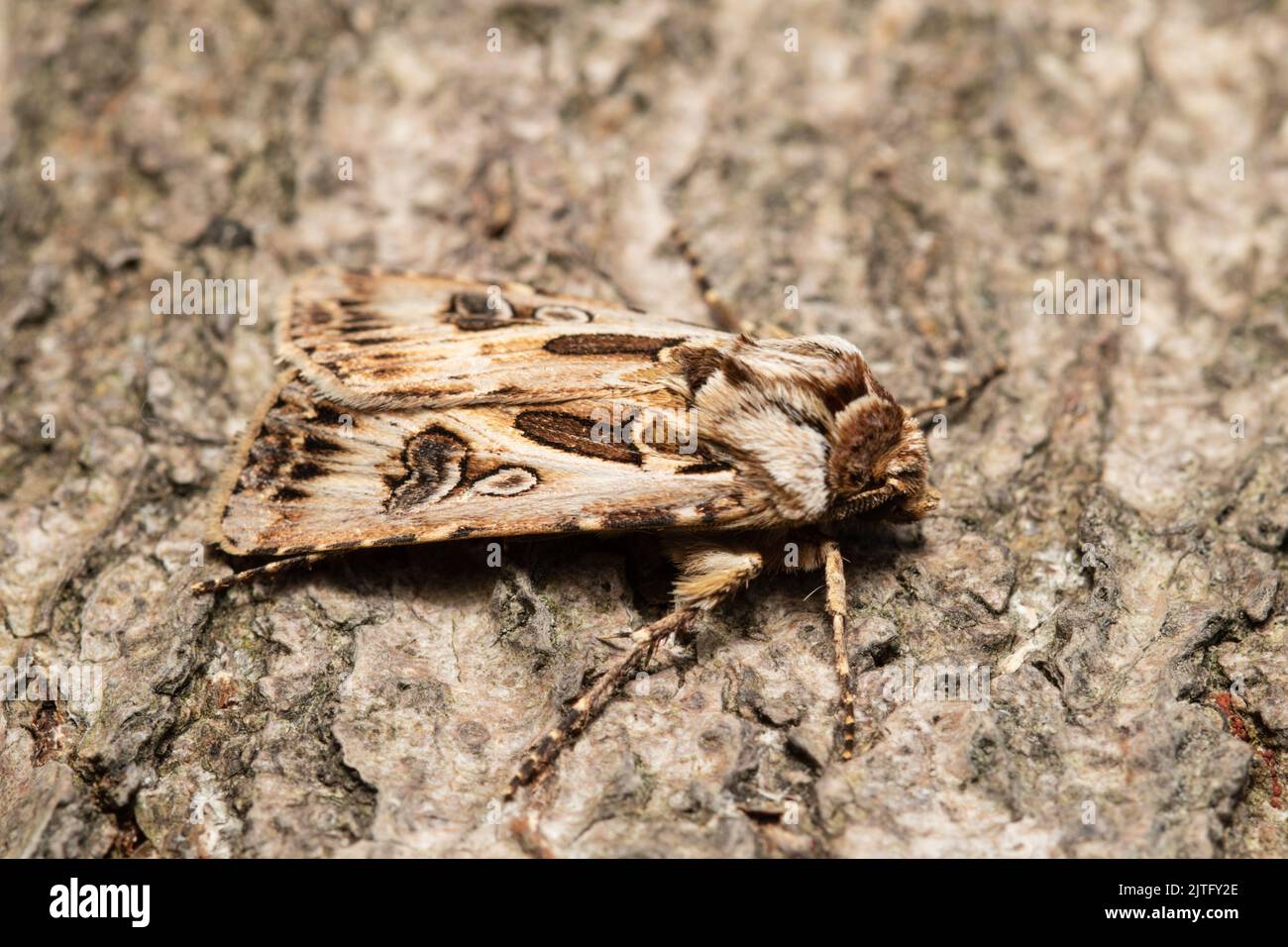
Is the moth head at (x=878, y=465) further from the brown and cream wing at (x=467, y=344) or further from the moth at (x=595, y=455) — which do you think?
the brown and cream wing at (x=467, y=344)

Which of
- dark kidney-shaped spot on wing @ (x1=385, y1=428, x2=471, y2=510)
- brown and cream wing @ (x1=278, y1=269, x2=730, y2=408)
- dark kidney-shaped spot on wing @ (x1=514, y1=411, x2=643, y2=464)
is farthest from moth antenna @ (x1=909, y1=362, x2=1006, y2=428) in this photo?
dark kidney-shaped spot on wing @ (x1=385, y1=428, x2=471, y2=510)

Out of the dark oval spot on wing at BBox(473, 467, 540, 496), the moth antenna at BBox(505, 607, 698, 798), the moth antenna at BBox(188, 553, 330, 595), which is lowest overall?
the moth antenna at BBox(505, 607, 698, 798)

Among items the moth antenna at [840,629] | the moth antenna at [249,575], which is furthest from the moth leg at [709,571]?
the moth antenna at [249,575]

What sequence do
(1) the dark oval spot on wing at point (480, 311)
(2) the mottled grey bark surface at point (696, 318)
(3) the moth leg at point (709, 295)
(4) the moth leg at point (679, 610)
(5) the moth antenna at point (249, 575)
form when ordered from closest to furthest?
1. (2) the mottled grey bark surface at point (696, 318)
2. (4) the moth leg at point (679, 610)
3. (5) the moth antenna at point (249, 575)
4. (1) the dark oval spot on wing at point (480, 311)
5. (3) the moth leg at point (709, 295)

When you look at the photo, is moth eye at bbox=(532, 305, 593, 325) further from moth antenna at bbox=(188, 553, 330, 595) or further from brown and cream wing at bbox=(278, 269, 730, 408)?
moth antenna at bbox=(188, 553, 330, 595)

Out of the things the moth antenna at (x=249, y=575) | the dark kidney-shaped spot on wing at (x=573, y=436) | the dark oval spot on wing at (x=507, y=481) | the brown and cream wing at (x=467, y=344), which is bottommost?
the moth antenna at (x=249, y=575)

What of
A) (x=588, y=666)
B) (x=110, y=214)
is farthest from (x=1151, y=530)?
(x=110, y=214)

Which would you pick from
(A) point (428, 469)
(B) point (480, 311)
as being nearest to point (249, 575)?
(A) point (428, 469)
